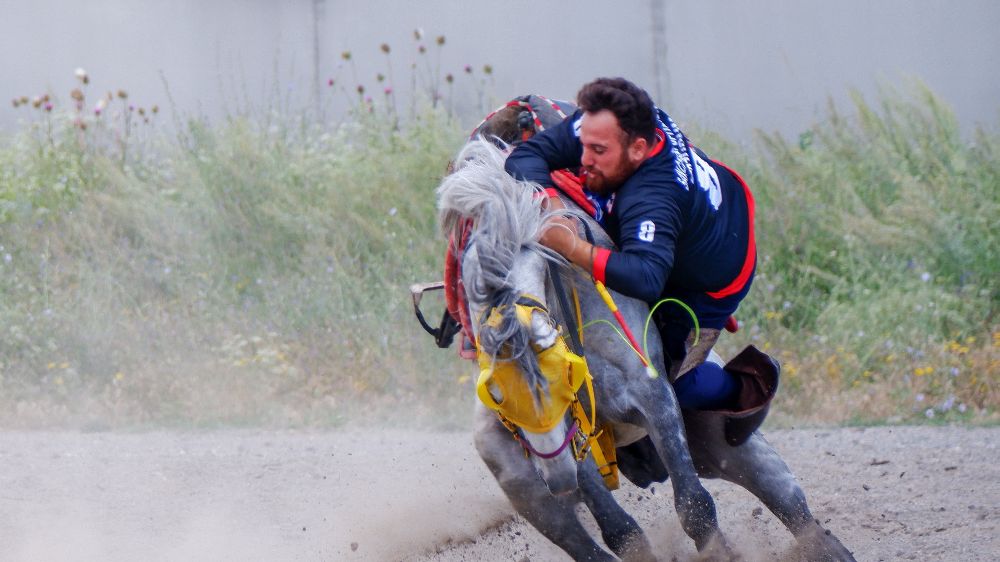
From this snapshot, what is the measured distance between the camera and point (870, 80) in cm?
853

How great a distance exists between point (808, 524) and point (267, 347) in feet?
14.3

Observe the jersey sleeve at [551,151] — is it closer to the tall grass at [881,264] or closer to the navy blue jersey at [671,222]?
the navy blue jersey at [671,222]

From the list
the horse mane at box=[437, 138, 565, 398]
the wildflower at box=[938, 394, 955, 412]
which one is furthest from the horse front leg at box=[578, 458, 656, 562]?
the wildflower at box=[938, 394, 955, 412]

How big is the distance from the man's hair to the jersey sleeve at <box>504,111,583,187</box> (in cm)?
18

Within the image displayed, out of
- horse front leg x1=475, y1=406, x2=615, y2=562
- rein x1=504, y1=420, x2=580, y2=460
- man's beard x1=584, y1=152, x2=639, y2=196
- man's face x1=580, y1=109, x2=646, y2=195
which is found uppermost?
man's face x1=580, y1=109, x2=646, y2=195

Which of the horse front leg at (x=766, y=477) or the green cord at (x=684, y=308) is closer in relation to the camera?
the green cord at (x=684, y=308)

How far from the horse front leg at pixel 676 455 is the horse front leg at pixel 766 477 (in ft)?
1.76

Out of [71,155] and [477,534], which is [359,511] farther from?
[71,155]

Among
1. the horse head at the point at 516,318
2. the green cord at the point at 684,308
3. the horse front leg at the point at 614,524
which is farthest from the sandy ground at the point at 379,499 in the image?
the horse head at the point at 516,318

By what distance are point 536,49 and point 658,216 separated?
19.3 ft

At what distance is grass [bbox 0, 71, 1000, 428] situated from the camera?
6.89 m

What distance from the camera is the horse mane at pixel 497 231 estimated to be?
10.0 ft

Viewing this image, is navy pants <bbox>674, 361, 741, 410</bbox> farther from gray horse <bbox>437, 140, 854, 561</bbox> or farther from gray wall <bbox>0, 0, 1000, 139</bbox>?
gray wall <bbox>0, 0, 1000, 139</bbox>

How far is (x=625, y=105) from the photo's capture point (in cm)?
338
